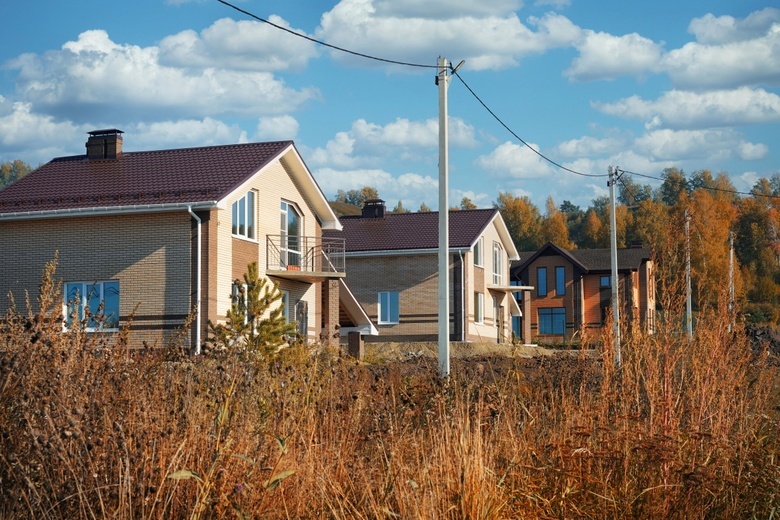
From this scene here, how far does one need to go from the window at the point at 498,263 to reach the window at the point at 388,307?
7.41 meters

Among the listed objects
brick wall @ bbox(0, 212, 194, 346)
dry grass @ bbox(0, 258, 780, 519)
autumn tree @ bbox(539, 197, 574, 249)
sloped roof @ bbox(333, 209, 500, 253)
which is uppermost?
autumn tree @ bbox(539, 197, 574, 249)

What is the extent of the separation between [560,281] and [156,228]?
39.7m

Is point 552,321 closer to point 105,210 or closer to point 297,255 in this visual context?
point 297,255

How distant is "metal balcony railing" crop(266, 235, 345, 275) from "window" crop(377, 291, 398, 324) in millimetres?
8604

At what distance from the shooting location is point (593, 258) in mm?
64688

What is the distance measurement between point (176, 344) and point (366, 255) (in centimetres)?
3366

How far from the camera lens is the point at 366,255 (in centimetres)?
4150

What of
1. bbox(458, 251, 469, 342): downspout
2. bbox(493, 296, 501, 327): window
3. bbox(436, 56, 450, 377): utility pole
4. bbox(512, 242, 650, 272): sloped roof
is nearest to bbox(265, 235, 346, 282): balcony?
bbox(458, 251, 469, 342): downspout

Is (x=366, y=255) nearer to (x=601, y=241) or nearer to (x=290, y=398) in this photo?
(x=290, y=398)

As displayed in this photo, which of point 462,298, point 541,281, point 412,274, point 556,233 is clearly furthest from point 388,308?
point 556,233

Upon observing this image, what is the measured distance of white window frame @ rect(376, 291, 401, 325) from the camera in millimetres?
41375

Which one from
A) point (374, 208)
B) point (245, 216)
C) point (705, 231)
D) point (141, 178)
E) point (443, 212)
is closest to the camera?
point (443, 212)

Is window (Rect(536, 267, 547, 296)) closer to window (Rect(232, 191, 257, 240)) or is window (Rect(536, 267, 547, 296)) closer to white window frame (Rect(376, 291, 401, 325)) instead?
white window frame (Rect(376, 291, 401, 325))

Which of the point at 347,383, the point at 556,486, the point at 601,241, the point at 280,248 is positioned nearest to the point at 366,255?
the point at 280,248
